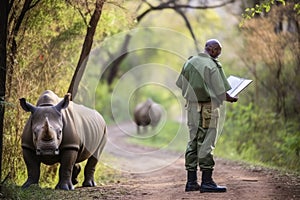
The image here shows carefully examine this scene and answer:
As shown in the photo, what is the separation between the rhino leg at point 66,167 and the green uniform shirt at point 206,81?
6.87 ft

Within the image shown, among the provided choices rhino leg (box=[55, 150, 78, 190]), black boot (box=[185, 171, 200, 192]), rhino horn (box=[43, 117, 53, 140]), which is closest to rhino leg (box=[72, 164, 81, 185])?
rhino leg (box=[55, 150, 78, 190])

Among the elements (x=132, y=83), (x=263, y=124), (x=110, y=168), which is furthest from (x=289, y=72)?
(x=132, y=83)

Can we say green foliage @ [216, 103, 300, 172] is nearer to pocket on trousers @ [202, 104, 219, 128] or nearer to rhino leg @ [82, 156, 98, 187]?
rhino leg @ [82, 156, 98, 187]

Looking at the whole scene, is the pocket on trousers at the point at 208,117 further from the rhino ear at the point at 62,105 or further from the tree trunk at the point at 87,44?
the tree trunk at the point at 87,44

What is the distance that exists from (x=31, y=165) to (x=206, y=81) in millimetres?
2909

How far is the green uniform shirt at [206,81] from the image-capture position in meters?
8.86

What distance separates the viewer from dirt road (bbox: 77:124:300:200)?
8805 millimetres

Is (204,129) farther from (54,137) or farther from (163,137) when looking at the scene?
(163,137)

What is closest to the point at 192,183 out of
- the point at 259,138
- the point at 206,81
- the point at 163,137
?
the point at 206,81

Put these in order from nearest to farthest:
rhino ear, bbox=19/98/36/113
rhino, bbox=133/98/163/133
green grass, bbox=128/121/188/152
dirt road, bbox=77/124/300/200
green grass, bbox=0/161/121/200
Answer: green grass, bbox=0/161/121/200 < dirt road, bbox=77/124/300/200 < rhino ear, bbox=19/98/36/113 < green grass, bbox=128/121/188/152 < rhino, bbox=133/98/163/133

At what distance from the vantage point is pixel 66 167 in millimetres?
9719

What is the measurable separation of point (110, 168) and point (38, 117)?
5.93 meters

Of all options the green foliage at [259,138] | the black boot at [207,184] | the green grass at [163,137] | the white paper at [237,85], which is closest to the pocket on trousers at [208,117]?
the white paper at [237,85]

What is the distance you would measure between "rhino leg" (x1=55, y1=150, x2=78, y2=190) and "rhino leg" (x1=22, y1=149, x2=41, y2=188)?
0.37 metres
